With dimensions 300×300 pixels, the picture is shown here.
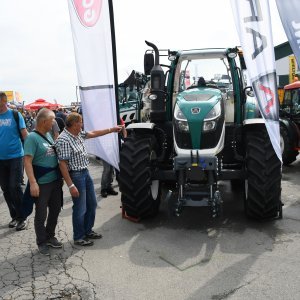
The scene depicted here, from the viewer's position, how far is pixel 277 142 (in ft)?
13.0

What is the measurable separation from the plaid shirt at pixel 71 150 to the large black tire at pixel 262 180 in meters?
1.93

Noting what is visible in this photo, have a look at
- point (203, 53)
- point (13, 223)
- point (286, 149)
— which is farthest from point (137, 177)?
point (286, 149)

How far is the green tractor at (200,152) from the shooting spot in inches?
173

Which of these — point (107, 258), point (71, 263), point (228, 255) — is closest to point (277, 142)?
point (228, 255)

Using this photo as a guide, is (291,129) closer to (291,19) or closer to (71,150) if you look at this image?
(291,19)

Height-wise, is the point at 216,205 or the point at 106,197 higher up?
the point at 216,205

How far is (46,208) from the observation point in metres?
4.05

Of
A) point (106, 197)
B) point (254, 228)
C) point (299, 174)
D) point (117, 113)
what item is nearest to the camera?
point (254, 228)

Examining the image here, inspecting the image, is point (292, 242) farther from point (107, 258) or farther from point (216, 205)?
point (107, 258)

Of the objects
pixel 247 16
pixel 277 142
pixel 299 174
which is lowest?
pixel 299 174

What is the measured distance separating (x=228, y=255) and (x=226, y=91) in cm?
259

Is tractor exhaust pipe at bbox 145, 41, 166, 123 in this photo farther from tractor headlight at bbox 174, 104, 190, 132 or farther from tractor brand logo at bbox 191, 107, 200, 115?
tractor brand logo at bbox 191, 107, 200, 115

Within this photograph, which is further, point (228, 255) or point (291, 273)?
point (228, 255)

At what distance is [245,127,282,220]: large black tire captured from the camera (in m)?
4.35
